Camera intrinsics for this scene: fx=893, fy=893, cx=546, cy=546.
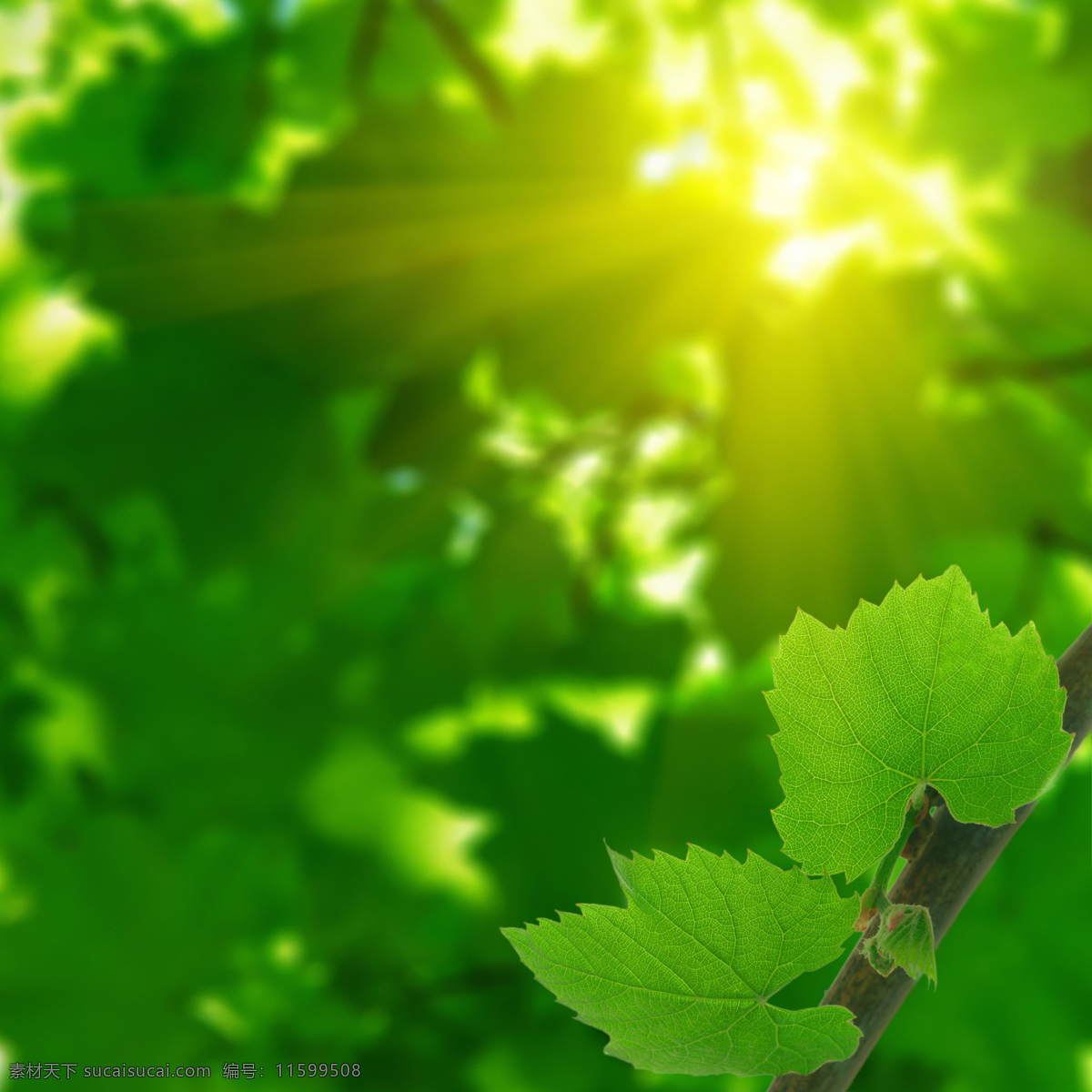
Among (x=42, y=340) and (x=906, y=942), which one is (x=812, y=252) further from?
(x=906, y=942)

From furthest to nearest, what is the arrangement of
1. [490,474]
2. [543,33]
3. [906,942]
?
1. [543,33]
2. [490,474]
3. [906,942]

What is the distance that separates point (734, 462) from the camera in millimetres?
1333

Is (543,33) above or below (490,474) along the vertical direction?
above

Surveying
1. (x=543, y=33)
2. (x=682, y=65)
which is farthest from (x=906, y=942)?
(x=543, y=33)

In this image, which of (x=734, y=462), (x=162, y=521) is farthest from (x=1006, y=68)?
(x=162, y=521)

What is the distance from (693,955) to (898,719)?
6 cm

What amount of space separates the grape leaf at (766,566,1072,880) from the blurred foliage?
1.08 metres

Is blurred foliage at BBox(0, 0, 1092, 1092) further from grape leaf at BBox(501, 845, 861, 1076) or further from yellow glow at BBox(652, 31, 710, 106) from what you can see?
grape leaf at BBox(501, 845, 861, 1076)

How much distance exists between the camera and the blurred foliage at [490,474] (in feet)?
4.23

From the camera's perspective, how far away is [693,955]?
0.17 metres

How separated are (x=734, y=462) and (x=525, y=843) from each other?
2.15 feet

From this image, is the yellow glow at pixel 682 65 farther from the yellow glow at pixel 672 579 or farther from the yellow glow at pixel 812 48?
the yellow glow at pixel 672 579

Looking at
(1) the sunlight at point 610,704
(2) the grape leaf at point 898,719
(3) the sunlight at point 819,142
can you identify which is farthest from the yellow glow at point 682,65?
(2) the grape leaf at point 898,719

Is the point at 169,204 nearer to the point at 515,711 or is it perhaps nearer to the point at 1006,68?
the point at 515,711
